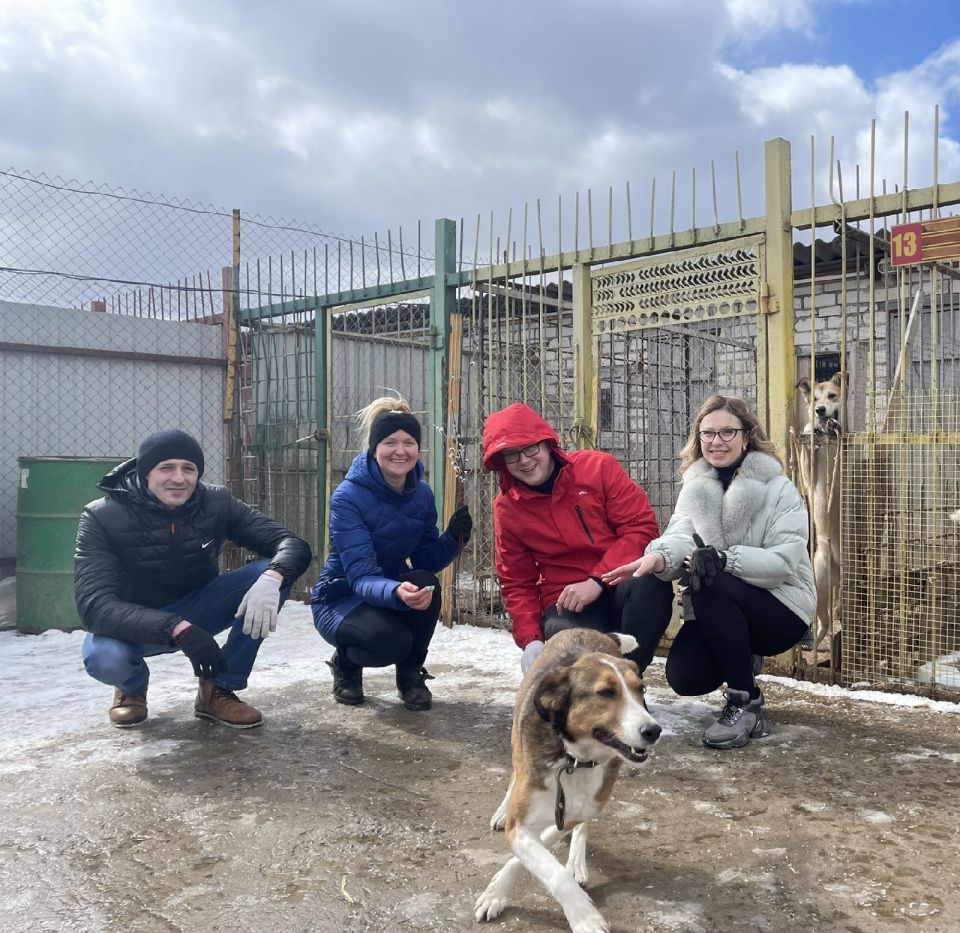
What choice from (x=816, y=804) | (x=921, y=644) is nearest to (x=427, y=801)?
(x=816, y=804)

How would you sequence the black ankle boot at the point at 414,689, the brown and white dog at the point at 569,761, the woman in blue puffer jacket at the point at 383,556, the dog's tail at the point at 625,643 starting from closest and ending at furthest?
the brown and white dog at the point at 569,761 < the dog's tail at the point at 625,643 < the woman in blue puffer jacket at the point at 383,556 < the black ankle boot at the point at 414,689

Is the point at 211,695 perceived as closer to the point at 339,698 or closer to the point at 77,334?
the point at 339,698

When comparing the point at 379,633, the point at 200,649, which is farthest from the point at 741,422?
the point at 200,649

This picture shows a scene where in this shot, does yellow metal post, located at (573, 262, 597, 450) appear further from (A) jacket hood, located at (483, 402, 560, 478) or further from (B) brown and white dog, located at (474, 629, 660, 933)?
(B) brown and white dog, located at (474, 629, 660, 933)

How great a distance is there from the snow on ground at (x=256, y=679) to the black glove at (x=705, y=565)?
0.71 m

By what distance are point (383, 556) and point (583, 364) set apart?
205 cm

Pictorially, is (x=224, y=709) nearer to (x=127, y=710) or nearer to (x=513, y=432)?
(x=127, y=710)

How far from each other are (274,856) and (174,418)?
19.6 ft

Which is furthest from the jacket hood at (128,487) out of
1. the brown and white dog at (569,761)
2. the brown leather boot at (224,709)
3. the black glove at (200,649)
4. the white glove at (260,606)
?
the brown and white dog at (569,761)

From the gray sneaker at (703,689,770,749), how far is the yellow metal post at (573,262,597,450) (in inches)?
87.9

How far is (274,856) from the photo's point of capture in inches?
108

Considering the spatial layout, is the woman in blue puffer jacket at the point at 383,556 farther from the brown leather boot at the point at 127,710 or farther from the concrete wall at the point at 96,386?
the concrete wall at the point at 96,386

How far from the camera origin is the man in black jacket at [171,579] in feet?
12.8

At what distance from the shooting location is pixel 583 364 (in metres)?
5.70
